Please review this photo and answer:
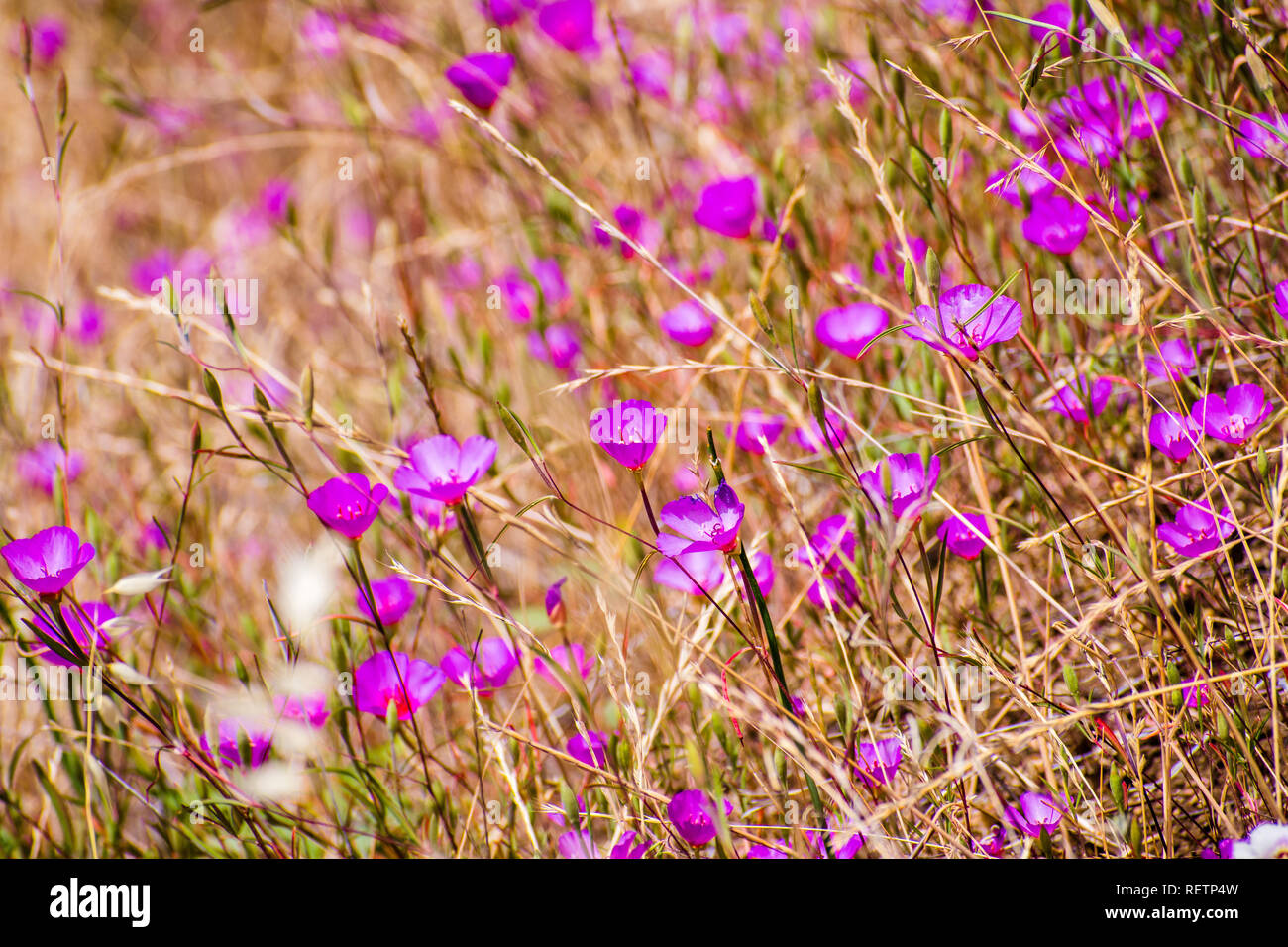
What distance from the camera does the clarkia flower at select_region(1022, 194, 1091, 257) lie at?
1.23 meters

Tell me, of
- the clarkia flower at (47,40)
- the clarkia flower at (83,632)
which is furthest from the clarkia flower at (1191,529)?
the clarkia flower at (47,40)

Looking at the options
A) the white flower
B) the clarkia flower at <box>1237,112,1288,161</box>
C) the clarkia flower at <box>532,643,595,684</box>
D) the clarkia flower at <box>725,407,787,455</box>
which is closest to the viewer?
the white flower

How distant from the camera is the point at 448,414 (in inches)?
82.4

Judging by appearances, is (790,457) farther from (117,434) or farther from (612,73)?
(117,434)

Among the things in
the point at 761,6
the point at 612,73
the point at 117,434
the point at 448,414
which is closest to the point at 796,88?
the point at 761,6

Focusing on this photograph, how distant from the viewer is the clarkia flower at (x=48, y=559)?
0.94 metres

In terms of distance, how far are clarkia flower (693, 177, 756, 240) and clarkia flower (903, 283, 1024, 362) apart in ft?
1.81

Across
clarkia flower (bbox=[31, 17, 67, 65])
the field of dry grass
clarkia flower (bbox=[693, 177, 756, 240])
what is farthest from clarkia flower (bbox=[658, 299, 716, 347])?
clarkia flower (bbox=[31, 17, 67, 65])

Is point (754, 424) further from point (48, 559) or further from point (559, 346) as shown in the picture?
point (48, 559)

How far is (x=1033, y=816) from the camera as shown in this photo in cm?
98

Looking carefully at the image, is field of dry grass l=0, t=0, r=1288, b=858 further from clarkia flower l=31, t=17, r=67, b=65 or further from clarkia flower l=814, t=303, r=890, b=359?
clarkia flower l=31, t=17, r=67, b=65

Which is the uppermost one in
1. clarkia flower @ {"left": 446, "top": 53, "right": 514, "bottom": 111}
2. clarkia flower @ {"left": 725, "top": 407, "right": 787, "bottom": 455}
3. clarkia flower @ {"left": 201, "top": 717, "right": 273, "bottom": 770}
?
clarkia flower @ {"left": 446, "top": 53, "right": 514, "bottom": 111}

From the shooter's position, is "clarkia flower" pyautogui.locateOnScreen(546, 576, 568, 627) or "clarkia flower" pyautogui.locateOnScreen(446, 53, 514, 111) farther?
"clarkia flower" pyautogui.locateOnScreen(446, 53, 514, 111)

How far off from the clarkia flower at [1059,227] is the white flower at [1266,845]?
0.75 m
